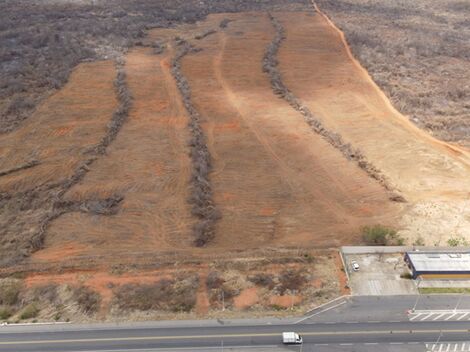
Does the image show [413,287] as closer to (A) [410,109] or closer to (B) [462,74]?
(A) [410,109]

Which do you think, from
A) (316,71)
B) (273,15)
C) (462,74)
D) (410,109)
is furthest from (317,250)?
(273,15)

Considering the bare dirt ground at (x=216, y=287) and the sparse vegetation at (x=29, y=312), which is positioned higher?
the bare dirt ground at (x=216, y=287)

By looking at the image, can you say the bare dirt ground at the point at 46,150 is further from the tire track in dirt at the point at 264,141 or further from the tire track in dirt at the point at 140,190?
the tire track in dirt at the point at 264,141

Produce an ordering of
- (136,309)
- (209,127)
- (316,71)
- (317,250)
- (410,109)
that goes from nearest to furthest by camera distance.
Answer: (136,309), (317,250), (209,127), (410,109), (316,71)

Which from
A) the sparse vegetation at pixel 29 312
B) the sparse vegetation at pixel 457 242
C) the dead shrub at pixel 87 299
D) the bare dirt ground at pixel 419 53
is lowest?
the sparse vegetation at pixel 29 312

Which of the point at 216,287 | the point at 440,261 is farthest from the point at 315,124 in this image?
the point at 216,287

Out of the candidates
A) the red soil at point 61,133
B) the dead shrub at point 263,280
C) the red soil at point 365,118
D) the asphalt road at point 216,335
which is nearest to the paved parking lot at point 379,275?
the asphalt road at point 216,335

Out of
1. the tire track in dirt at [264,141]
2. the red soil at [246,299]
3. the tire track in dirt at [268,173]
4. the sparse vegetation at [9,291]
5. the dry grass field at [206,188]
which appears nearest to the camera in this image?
the red soil at [246,299]
